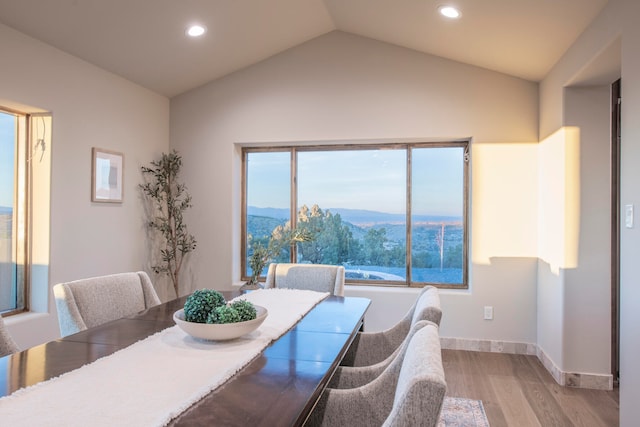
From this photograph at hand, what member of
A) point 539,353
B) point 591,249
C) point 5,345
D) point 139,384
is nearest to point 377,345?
point 139,384

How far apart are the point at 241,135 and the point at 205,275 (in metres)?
1.48

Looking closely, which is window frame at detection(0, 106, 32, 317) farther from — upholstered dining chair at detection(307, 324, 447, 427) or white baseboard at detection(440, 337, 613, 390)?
white baseboard at detection(440, 337, 613, 390)

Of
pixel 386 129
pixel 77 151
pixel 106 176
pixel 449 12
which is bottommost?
pixel 106 176

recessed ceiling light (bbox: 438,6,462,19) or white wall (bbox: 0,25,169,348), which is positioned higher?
recessed ceiling light (bbox: 438,6,462,19)

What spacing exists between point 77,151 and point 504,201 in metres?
3.61

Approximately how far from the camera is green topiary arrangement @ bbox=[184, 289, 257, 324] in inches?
62.6

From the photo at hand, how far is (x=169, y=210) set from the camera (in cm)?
443

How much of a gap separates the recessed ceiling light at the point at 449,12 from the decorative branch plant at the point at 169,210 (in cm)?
280

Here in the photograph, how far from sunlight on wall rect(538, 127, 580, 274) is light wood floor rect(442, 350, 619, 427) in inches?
33.5

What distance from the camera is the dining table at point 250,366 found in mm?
1086

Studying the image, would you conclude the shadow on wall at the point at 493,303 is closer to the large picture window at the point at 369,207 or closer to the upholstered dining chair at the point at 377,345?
the large picture window at the point at 369,207

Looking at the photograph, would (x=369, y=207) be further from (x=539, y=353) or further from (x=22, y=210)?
(x=22, y=210)

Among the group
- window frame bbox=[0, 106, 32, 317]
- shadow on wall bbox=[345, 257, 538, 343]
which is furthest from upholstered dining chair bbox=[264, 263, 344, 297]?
window frame bbox=[0, 106, 32, 317]

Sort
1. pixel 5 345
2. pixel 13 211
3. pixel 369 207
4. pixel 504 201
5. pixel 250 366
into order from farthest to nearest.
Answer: pixel 369 207
pixel 504 201
pixel 13 211
pixel 5 345
pixel 250 366
